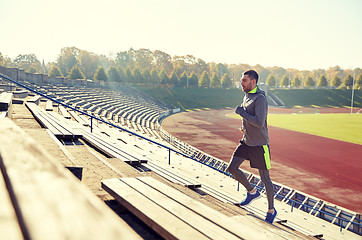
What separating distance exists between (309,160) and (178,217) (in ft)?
70.4

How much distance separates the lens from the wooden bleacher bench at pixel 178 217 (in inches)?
85.7

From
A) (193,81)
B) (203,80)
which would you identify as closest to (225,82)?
(203,80)

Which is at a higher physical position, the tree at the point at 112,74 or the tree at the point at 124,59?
the tree at the point at 124,59

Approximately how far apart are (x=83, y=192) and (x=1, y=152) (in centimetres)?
88

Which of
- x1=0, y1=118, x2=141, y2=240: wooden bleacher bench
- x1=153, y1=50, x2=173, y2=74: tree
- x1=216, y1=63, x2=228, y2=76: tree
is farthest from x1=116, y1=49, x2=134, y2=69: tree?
x1=0, y1=118, x2=141, y2=240: wooden bleacher bench

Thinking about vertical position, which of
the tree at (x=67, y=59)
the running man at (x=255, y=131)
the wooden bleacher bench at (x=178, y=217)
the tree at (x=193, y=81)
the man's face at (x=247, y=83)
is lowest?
the wooden bleacher bench at (x=178, y=217)

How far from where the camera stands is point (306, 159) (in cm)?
2194

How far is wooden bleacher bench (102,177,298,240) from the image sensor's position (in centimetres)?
218

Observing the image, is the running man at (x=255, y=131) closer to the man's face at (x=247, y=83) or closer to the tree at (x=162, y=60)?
the man's face at (x=247, y=83)

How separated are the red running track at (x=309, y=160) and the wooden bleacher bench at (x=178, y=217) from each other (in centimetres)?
1312

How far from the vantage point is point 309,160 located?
21.6 m

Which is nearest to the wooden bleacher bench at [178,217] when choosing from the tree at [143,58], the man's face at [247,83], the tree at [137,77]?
the man's face at [247,83]

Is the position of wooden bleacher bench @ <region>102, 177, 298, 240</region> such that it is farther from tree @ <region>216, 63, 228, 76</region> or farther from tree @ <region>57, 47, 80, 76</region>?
tree @ <region>216, 63, 228, 76</region>

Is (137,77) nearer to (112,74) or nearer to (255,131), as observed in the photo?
(112,74)
